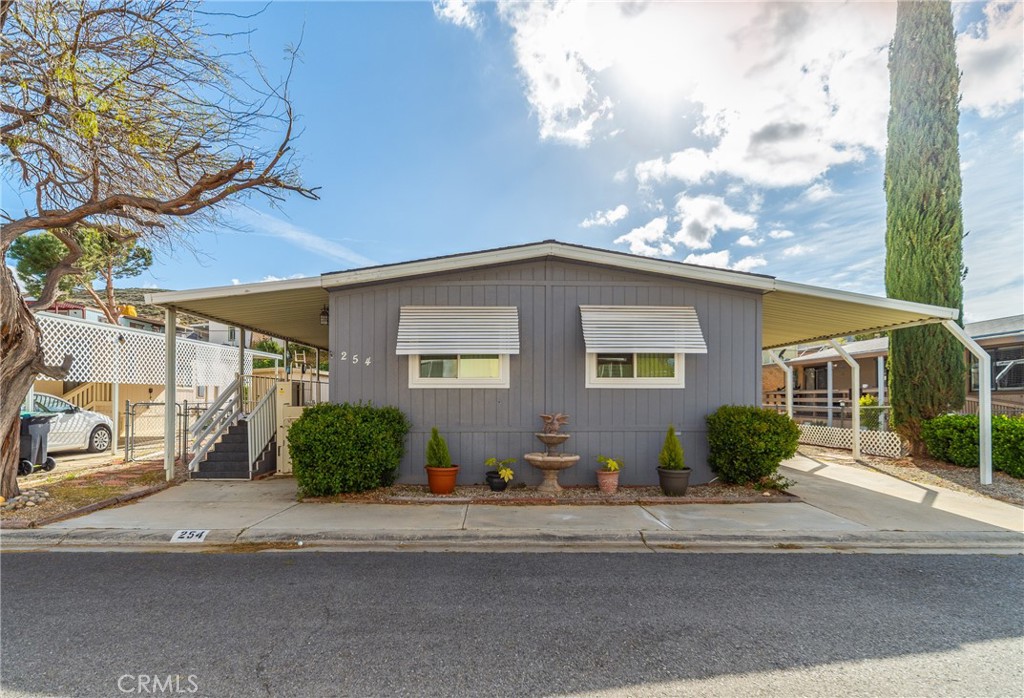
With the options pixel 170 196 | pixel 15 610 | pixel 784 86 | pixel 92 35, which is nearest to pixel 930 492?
pixel 784 86

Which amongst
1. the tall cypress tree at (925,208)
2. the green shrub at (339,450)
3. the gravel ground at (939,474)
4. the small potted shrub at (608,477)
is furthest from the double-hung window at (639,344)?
the tall cypress tree at (925,208)

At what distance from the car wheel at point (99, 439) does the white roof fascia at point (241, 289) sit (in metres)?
6.09

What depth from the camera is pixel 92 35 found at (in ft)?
19.2

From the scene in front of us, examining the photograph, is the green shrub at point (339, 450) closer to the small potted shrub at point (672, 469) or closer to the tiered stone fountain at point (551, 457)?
the tiered stone fountain at point (551, 457)

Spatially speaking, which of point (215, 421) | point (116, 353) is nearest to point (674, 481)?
point (215, 421)

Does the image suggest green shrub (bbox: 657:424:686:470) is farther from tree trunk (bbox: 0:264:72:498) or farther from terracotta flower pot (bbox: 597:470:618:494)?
tree trunk (bbox: 0:264:72:498)

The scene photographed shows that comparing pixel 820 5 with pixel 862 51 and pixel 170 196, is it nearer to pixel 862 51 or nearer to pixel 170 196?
pixel 862 51

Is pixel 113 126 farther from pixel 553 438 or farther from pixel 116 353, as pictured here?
pixel 116 353

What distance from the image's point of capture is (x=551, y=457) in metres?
6.65

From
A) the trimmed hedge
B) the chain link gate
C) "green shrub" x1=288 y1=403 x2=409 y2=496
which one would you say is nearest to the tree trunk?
the chain link gate

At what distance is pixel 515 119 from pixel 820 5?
614 cm

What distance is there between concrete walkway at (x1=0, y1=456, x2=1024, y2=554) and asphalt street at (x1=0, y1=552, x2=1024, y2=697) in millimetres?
448

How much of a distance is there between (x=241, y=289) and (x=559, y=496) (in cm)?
554

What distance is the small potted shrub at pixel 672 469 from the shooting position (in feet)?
21.7
